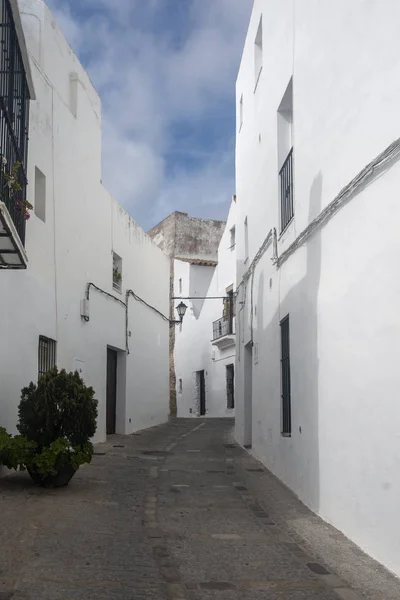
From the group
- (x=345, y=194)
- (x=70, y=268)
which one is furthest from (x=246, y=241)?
(x=345, y=194)

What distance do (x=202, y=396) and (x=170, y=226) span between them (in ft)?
28.6

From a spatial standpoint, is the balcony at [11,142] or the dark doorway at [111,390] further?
the dark doorway at [111,390]

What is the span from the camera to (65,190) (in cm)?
1146

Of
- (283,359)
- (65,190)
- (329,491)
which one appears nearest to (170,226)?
(65,190)

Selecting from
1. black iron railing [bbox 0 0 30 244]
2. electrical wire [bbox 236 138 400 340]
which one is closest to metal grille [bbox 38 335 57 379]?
black iron railing [bbox 0 0 30 244]

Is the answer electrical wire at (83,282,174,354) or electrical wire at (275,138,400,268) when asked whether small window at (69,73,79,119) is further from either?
electrical wire at (275,138,400,268)

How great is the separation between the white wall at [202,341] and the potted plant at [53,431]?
1641cm

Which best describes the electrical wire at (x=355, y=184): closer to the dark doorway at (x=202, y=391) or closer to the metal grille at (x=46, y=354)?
the metal grille at (x=46, y=354)

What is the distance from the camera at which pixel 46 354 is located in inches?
409

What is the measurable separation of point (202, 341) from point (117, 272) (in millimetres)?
12091

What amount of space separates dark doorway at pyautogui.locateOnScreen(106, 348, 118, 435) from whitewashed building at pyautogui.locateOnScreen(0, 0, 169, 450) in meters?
0.02

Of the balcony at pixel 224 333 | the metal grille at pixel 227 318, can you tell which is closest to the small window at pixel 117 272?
the balcony at pixel 224 333

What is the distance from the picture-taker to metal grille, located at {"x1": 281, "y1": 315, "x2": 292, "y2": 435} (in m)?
A: 8.59

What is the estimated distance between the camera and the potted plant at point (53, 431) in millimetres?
7164
